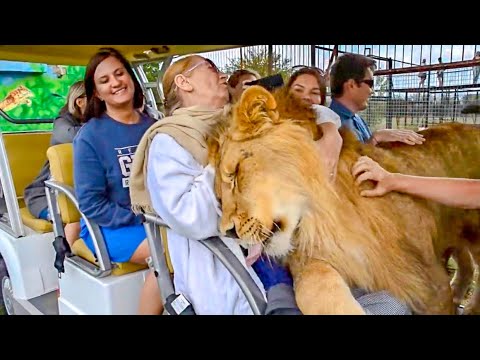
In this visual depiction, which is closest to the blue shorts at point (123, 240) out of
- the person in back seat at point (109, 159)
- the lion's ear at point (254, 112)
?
the person in back seat at point (109, 159)

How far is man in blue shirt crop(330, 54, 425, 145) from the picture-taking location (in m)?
1.19

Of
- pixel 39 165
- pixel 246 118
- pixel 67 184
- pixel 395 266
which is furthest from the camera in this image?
pixel 39 165

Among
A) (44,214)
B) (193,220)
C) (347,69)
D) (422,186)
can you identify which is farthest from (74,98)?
(422,186)

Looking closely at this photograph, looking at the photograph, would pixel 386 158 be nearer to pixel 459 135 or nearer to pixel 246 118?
pixel 459 135

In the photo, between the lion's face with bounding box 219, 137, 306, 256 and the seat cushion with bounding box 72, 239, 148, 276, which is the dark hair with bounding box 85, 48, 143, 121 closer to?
the seat cushion with bounding box 72, 239, 148, 276

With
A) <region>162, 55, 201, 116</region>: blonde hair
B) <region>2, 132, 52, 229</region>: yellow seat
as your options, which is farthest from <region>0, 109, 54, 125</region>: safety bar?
<region>162, 55, 201, 116</region>: blonde hair

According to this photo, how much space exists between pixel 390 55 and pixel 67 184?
1105mm

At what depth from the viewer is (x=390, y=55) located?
1116 mm

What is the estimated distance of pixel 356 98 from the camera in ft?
4.02

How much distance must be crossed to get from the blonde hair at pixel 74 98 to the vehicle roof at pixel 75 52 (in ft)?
0.29

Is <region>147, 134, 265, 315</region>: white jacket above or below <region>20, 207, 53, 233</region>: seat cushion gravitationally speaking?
above

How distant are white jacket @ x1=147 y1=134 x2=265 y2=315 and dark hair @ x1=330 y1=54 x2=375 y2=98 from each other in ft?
1.36

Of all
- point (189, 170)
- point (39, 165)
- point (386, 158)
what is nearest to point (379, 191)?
point (386, 158)

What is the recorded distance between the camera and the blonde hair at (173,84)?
1186 millimetres
